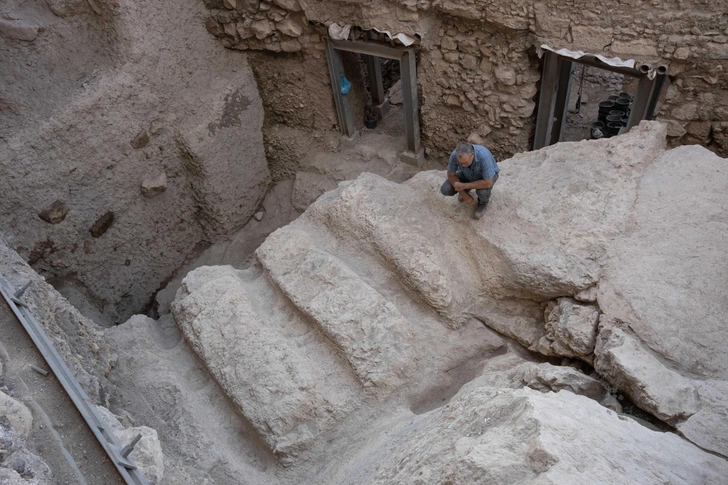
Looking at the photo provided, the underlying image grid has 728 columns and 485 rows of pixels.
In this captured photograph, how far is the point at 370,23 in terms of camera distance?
215 inches

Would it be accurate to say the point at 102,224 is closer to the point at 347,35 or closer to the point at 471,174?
the point at 347,35

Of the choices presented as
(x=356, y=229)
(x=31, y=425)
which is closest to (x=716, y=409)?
(x=356, y=229)

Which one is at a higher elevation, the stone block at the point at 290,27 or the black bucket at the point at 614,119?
the stone block at the point at 290,27

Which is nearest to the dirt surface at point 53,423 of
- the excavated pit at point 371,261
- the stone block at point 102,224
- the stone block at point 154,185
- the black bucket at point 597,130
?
the excavated pit at point 371,261

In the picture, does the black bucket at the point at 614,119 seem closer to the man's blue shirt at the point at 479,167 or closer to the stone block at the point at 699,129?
the stone block at the point at 699,129

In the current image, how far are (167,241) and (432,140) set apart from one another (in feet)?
9.89

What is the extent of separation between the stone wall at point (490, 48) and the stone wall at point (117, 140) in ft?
1.58

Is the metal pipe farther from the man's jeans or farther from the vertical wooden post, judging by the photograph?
the vertical wooden post

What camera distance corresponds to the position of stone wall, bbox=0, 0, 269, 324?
4.81m

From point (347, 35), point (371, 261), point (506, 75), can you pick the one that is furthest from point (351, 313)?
point (347, 35)

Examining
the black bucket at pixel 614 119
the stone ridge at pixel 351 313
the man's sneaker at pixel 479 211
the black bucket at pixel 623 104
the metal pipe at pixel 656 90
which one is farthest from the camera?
the black bucket at pixel 623 104

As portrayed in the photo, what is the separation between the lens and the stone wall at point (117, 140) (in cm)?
481

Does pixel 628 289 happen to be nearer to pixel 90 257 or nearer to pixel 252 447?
pixel 252 447

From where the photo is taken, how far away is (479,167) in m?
3.51
